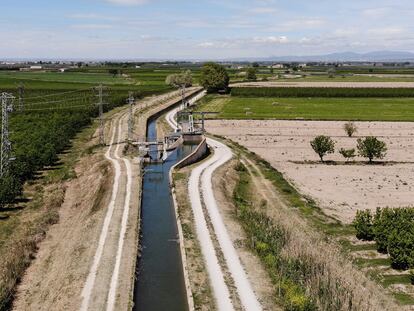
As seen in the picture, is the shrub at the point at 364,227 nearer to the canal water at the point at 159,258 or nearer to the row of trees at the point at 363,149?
the canal water at the point at 159,258

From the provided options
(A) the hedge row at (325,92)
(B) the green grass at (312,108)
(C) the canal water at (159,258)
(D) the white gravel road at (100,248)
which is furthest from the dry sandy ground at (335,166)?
(A) the hedge row at (325,92)

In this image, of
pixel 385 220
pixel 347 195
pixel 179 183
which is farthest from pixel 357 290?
pixel 179 183

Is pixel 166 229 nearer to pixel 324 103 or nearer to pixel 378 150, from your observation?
pixel 378 150

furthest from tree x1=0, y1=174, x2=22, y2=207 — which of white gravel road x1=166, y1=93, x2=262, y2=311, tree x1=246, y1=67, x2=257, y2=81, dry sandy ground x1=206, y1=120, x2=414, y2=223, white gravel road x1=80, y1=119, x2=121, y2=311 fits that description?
tree x1=246, y1=67, x2=257, y2=81

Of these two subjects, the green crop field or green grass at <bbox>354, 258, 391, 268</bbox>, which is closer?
green grass at <bbox>354, 258, 391, 268</bbox>

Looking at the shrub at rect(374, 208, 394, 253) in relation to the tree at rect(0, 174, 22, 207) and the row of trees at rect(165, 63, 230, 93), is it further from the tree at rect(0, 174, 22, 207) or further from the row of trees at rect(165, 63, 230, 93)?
the row of trees at rect(165, 63, 230, 93)

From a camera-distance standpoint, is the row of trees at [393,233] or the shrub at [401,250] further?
the row of trees at [393,233]

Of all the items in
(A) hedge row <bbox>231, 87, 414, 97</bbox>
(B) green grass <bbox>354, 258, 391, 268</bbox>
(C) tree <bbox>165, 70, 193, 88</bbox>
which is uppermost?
(C) tree <bbox>165, 70, 193, 88</bbox>
